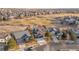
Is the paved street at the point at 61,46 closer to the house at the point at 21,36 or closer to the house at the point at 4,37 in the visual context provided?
the house at the point at 21,36

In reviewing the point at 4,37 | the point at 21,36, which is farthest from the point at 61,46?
the point at 4,37

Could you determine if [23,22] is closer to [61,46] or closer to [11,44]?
[11,44]

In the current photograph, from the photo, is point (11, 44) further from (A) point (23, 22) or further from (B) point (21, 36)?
(A) point (23, 22)

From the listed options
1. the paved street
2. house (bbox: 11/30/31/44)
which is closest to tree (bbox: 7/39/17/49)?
house (bbox: 11/30/31/44)

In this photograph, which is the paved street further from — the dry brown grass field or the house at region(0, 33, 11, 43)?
the house at region(0, 33, 11, 43)

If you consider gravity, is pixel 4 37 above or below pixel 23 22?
below

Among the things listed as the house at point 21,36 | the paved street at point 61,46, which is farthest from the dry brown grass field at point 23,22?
the paved street at point 61,46

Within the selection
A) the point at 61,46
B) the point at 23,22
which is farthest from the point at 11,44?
the point at 61,46
